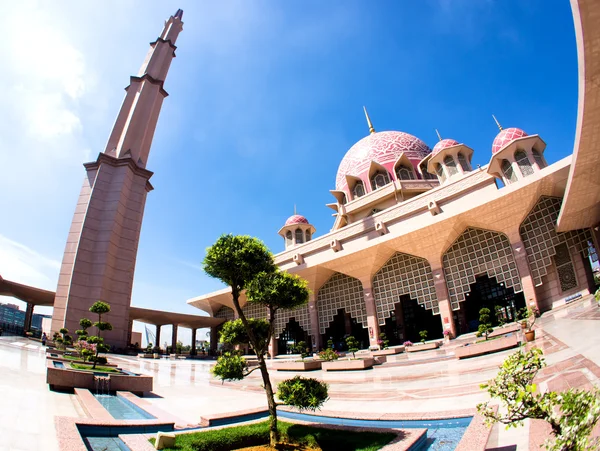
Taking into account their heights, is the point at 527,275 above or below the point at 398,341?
above

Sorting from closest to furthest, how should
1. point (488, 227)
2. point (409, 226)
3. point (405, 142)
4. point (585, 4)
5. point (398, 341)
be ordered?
point (585, 4) → point (488, 227) → point (409, 226) → point (398, 341) → point (405, 142)

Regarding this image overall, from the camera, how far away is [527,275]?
18719 millimetres

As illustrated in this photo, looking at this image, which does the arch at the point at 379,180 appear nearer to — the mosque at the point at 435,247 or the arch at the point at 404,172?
the mosque at the point at 435,247

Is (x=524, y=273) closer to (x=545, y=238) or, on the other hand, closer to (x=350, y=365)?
(x=545, y=238)

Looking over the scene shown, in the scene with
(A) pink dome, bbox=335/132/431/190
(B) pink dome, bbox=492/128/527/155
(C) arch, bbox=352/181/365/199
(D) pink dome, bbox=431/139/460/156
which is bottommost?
(B) pink dome, bbox=492/128/527/155

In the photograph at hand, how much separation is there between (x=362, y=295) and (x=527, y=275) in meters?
12.1

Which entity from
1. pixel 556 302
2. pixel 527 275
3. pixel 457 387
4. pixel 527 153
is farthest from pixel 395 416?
pixel 527 153

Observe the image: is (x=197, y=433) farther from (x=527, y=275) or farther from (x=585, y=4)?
(x=527, y=275)

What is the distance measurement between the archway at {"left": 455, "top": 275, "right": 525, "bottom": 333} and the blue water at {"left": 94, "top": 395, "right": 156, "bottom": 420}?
20858 mm

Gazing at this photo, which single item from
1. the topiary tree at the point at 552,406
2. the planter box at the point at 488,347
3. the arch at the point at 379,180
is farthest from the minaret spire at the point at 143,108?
the topiary tree at the point at 552,406

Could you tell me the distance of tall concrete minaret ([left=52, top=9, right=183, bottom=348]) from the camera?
2534 cm

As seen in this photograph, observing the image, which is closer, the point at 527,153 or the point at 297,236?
the point at 527,153

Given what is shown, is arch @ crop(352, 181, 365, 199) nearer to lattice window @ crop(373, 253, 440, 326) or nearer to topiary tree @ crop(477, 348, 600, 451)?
lattice window @ crop(373, 253, 440, 326)

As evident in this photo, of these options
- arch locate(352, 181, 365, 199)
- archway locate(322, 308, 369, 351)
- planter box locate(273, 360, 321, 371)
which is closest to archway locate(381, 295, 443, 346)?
archway locate(322, 308, 369, 351)
